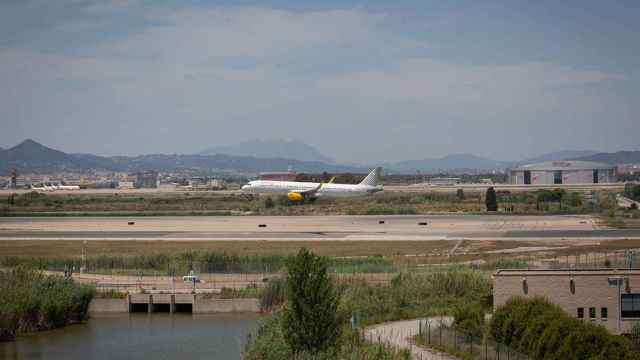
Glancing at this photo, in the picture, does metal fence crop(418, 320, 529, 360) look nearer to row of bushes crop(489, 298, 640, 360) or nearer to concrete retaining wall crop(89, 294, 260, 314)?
row of bushes crop(489, 298, 640, 360)

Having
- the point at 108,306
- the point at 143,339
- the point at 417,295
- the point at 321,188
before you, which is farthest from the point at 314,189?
the point at 143,339

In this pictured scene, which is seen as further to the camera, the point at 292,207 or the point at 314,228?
the point at 292,207

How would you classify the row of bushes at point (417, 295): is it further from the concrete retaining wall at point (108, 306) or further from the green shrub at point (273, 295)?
the concrete retaining wall at point (108, 306)

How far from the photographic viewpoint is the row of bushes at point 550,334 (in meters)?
26.8

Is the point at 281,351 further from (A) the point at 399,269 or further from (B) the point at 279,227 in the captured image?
(B) the point at 279,227

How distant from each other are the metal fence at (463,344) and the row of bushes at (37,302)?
19493mm

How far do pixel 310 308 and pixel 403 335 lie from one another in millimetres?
6924

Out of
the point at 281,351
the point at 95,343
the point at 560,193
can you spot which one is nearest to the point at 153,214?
the point at 560,193

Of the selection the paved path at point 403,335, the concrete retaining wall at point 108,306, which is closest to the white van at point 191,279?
the concrete retaining wall at point 108,306

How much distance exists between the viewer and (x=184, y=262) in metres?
60.2

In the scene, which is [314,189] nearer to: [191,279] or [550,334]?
[191,279]

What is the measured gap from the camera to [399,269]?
176 ft

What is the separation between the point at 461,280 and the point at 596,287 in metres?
11.4

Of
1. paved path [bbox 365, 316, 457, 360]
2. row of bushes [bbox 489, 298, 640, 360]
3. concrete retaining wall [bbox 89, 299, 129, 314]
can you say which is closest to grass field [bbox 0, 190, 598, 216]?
concrete retaining wall [bbox 89, 299, 129, 314]
